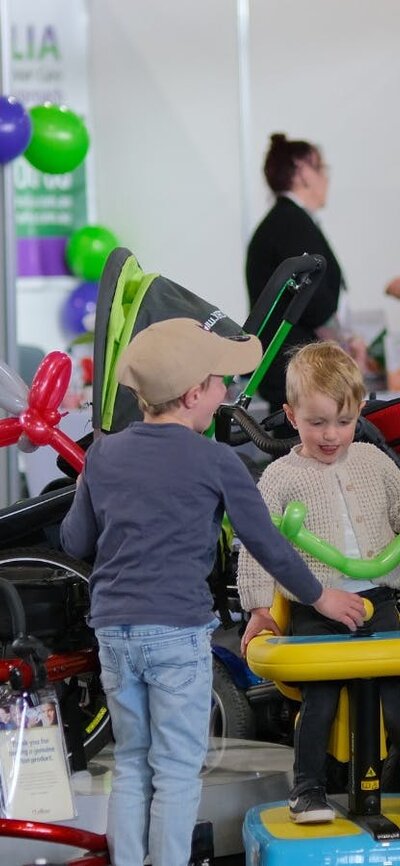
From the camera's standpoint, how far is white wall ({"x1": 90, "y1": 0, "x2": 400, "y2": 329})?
24.5 ft

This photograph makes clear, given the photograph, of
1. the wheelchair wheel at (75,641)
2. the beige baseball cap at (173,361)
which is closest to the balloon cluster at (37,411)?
the wheelchair wheel at (75,641)

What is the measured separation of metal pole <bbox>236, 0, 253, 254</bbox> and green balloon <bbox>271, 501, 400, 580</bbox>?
5.29 m

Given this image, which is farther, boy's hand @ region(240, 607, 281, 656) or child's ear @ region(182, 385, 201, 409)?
boy's hand @ region(240, 607, 281, 656)

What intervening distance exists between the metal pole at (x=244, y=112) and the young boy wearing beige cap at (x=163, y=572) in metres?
5.38

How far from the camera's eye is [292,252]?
4.32 m

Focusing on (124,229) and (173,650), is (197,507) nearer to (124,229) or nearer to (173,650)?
(173,650)

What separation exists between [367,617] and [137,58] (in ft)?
19.4

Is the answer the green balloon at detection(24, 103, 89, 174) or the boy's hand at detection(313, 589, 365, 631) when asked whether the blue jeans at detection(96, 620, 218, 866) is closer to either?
the boy's hand at detection(313, 589, 365, 631)

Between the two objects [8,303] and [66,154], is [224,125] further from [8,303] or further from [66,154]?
[8,303]

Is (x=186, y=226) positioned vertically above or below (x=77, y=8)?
below

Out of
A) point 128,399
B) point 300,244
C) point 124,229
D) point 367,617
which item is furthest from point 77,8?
point 367,617

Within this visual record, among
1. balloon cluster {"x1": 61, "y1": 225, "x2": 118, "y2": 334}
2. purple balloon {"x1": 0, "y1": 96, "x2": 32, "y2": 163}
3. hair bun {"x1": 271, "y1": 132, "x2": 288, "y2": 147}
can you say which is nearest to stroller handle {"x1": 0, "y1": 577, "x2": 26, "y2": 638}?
purple balloon {"x1": 0, "y1": 96, "x2": 32, "y2": 163}

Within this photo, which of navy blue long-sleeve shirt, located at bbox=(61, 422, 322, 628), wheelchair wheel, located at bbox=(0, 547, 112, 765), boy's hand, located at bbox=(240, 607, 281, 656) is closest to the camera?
navy blue long-sleeve shirt, located at bbox=(61, 422, 322, 628)

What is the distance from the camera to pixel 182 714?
2.19 m
